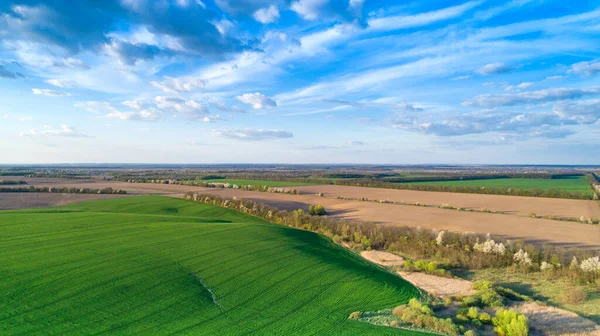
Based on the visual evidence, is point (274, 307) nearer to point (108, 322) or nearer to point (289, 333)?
point (289, 333)

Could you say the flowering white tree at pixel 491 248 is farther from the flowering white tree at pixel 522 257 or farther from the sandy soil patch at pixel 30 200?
the sandy soil patch at pixel 30 200

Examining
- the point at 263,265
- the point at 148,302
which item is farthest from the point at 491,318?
the point at 148,302

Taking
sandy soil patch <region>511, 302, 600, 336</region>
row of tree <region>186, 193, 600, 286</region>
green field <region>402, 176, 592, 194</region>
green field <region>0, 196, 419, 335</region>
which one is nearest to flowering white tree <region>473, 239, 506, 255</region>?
row of tree <region>186, 193, 600, 286</region>

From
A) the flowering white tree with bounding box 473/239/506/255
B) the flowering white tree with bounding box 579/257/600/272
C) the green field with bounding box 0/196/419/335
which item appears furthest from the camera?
the flowering white tree with bounding box 473/239/506/255

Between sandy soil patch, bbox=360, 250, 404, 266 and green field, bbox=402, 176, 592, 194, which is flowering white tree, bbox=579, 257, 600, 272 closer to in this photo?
sandy soil patch, bbox=360, 250, 404, 266

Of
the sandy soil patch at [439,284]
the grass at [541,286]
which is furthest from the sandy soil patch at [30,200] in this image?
the grass at [541,286]

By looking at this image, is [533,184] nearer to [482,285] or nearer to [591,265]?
[591,265]
